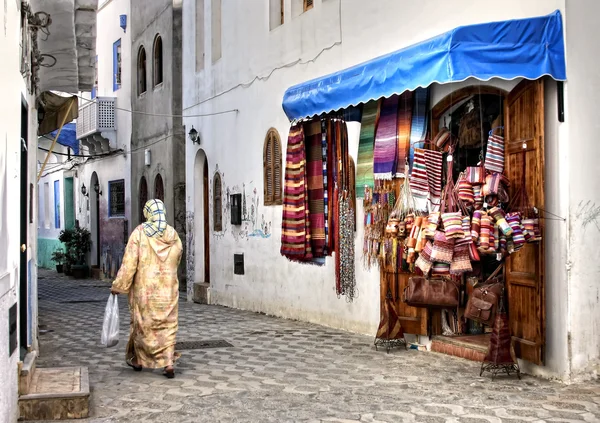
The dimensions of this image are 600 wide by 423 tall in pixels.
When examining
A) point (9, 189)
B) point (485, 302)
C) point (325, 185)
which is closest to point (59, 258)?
point (325, 185)

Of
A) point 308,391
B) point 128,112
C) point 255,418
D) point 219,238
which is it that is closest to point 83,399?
point 255,418

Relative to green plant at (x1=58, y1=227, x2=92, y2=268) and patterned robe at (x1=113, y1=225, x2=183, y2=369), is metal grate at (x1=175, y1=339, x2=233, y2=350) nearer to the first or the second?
patterned robe at (x1=113, y1=225, x2=183, y2=369)

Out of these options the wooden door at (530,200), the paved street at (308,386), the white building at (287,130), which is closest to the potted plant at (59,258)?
the white building at (287,130)

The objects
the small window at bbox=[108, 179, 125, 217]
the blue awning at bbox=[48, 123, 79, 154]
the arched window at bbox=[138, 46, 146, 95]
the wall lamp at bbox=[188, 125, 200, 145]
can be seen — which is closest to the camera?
the wall lamp at bbox=[188, 125, 200, 145]

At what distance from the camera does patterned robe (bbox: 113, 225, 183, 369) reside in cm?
810

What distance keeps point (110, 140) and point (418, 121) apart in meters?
15.0

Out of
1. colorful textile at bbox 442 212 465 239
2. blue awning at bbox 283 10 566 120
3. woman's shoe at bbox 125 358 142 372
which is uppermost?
blue awning at bbox 283 10 566 120

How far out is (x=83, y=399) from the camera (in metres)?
6.38

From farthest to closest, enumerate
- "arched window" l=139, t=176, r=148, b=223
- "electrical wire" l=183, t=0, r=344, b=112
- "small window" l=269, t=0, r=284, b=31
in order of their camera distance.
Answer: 1. "arched window" l=139, t=176, r=148, b=223
2. "small window" l=269, t=0, r=284, b=31
3. "electrical wire" l=183, t=0, r=344, b=112

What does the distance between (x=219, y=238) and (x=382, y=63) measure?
764 cm

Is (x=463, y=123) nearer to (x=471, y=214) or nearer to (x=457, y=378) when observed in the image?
(x=471, y=214)

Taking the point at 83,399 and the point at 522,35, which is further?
the point at 522,35

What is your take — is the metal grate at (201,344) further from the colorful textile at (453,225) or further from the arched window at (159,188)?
the arched window at (159,188)

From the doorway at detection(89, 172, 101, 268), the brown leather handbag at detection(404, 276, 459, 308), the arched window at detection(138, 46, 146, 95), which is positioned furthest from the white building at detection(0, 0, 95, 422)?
the doorway at detection(89, 172, 101, 268)
